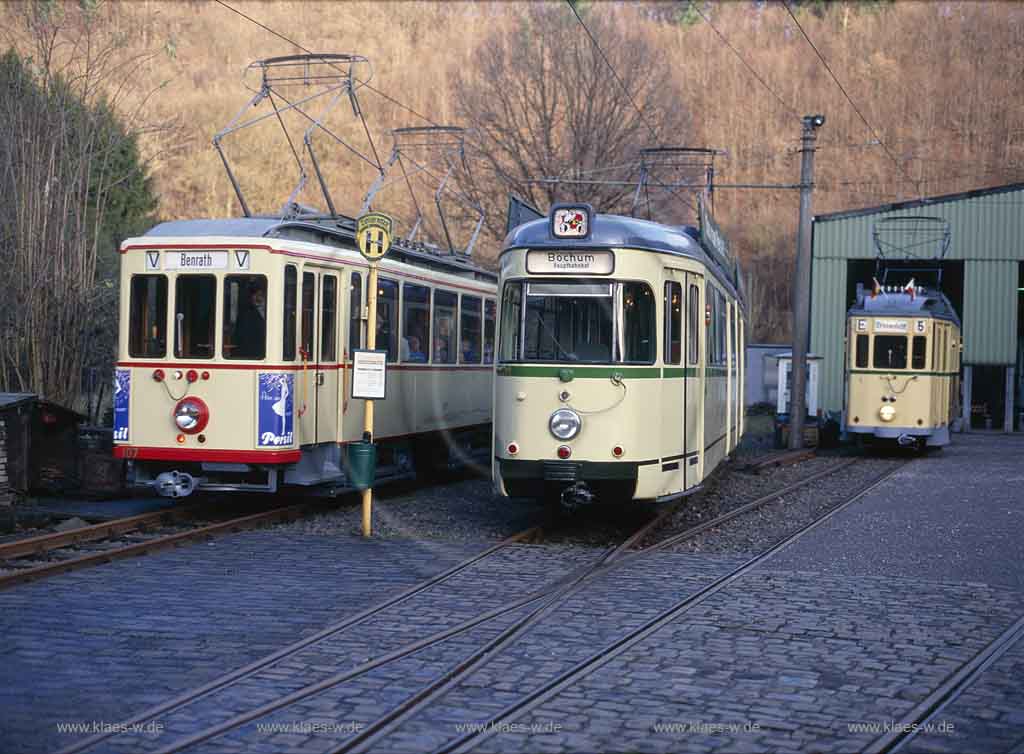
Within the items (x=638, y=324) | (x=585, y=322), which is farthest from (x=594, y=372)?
(x=638, y=324)

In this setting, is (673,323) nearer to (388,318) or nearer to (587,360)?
(587,360)

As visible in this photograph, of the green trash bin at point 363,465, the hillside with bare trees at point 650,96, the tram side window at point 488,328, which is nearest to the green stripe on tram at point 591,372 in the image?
the green trash bin at point 363,465

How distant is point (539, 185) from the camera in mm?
37188

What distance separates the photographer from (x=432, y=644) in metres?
7.43

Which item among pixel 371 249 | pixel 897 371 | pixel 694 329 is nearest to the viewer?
pixel 371 249

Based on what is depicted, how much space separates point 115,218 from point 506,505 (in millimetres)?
22833

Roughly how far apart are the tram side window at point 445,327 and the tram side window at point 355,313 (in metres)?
2.69

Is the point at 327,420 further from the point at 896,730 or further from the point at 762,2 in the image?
the point at 762,2

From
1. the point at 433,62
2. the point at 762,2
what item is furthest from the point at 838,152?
the point at 433,62

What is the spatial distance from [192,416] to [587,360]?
4.19m

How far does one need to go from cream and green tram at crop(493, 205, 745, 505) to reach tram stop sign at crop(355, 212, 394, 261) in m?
1.15

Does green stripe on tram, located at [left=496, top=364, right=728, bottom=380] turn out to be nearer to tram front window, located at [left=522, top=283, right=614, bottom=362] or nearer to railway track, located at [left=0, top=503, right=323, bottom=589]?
tram front window, located at [left=522, top=283, right=614, bottom=362]

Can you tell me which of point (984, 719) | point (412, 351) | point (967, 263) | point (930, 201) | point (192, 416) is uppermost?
point (930, 201)

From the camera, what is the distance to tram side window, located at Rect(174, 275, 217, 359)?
41.9 feet
